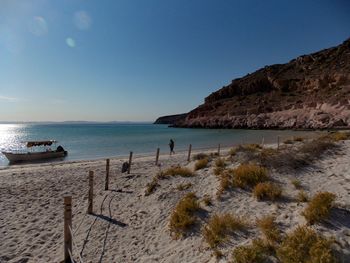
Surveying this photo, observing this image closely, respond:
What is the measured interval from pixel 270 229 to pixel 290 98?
83.9m

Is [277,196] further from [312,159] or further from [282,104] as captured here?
[282,104]

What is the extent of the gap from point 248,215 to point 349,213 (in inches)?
86.8

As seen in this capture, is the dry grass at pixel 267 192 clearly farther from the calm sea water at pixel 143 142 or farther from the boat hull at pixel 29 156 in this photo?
the boat hull at pixel 29 156

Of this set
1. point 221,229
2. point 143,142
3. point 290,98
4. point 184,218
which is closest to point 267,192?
point 221,229

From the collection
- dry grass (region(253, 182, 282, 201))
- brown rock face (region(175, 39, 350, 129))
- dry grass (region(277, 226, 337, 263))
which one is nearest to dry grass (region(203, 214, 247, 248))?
dry grass (region(277, 226, 337, 263))

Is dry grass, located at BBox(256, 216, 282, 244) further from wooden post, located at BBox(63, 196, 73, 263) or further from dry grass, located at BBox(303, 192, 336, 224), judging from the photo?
wooden post, located at BBox(63, 196, 73, 263)

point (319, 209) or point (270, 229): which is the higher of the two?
point (319, 209)

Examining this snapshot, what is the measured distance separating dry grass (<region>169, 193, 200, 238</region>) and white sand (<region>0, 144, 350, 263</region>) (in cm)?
22

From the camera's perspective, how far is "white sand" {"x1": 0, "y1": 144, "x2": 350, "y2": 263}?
5.87 metres

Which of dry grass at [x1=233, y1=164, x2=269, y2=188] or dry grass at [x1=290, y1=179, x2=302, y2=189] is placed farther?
dry grass at [x1=233, y1=164, x2=269, y2=188]

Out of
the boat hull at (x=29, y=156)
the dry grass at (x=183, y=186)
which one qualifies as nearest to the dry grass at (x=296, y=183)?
the dry grass at (x=183, y=186)

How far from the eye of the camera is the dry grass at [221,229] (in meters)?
5.70

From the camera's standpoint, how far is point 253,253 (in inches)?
185

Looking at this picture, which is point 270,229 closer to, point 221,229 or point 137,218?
point 221,229
